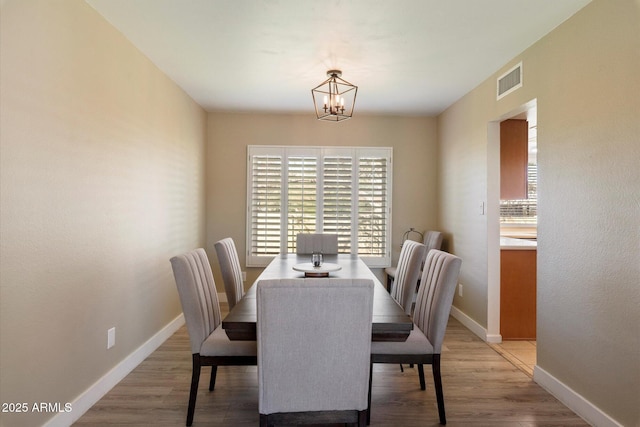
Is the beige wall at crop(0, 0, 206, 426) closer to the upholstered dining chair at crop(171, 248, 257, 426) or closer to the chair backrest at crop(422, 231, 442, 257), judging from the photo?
the upholstered dining chair at crop(171, 248, 257, 426)

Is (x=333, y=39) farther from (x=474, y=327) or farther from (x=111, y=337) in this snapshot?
(x=474, y=327)

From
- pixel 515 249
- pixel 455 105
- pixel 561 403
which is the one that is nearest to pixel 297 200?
pixel 455 105

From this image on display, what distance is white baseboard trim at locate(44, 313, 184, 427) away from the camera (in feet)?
6.29

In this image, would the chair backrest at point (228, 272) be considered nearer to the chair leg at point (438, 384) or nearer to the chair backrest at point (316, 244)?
the chair backrest at point (316, 244)

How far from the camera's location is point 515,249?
327 cm

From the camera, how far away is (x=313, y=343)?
4.70ft

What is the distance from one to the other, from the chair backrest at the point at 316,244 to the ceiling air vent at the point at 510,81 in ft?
6.80

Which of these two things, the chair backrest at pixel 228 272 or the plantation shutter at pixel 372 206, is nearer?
the chair backrest at pixel 228 272

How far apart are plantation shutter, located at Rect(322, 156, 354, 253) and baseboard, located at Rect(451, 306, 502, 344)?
1.47 m

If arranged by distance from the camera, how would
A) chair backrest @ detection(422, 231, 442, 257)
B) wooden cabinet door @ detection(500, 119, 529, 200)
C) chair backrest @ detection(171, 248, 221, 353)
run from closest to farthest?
chair backrest @ detection(171, 248, 221, 353), wooden cabinet door @ detection(500, 119, 529, 200), chair backrest @ detection(422, 231, 442, 257)

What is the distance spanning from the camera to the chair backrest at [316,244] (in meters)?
3.72

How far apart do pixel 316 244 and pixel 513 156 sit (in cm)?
217

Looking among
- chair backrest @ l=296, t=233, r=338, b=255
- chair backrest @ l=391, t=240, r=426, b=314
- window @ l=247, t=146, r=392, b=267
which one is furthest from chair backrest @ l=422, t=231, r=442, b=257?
chair backrest @ l=391, t=240, r=426, b=314

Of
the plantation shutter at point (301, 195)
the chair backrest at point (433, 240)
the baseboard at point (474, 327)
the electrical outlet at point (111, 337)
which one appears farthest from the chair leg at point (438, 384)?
the plantation shutter at point (301, 195)
